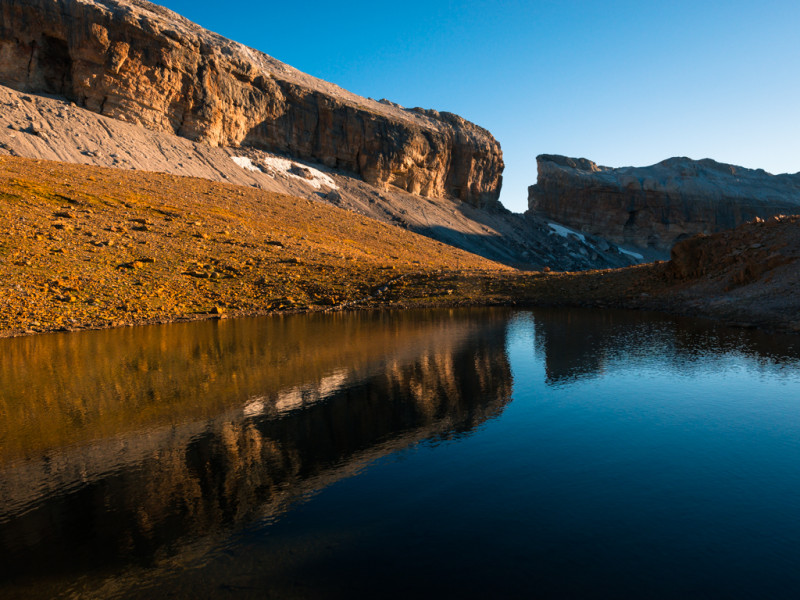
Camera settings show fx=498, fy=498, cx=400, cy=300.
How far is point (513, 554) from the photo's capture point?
6.96 m

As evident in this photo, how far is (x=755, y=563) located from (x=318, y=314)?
30.7 meters

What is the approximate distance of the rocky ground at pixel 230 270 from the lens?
30.2 metres

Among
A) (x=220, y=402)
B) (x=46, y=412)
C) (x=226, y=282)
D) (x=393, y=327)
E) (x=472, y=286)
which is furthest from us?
(x=472, y=286)

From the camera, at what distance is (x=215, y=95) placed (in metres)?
78.3

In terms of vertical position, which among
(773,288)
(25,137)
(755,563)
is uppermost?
(25,137)

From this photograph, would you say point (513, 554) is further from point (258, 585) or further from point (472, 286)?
point (472, 286)

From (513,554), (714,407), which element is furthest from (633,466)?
(714,407)

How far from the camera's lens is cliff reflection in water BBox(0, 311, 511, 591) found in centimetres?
782

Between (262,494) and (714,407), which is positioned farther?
(714,407)

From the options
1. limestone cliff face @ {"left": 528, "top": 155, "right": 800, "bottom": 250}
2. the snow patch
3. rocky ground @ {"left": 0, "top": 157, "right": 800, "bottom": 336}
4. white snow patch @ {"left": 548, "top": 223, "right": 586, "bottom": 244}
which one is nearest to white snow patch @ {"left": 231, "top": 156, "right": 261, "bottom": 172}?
the snow patch

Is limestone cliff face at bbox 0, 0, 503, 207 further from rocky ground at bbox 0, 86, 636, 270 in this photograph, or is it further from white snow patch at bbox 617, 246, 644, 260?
white snow patch at bbox 617, 246, 644, 260

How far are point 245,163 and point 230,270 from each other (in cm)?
4337

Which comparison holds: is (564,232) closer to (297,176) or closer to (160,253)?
(297,176)

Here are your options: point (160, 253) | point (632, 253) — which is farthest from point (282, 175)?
point (632, 253)
